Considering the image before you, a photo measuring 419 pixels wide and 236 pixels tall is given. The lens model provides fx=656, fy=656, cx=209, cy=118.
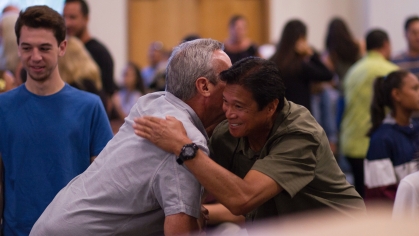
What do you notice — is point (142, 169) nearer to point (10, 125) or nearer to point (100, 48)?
point (10, 125)

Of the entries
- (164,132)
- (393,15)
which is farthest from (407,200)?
(393,15)

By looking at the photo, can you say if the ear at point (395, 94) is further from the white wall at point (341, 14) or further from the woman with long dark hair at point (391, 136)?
the white wall at point (341, 14)

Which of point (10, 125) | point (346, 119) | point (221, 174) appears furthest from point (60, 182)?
point (346, 119)

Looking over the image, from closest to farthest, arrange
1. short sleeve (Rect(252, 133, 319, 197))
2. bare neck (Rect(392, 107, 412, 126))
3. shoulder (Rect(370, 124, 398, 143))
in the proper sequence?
short sleeve (Rect(252, 133, 319, 197)) < shoulder (Rect(370, 124, 398, 143)) < bare neck (Rect(392, 107, 412, 126))

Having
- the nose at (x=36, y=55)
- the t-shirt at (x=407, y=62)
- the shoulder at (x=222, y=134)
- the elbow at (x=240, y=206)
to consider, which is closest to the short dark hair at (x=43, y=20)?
the nose at (x=36, y=55)

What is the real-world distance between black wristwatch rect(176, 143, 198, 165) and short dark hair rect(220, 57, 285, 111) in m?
0.29

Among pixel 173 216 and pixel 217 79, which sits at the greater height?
pixel 217 79

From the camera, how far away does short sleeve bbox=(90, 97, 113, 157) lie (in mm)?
2799

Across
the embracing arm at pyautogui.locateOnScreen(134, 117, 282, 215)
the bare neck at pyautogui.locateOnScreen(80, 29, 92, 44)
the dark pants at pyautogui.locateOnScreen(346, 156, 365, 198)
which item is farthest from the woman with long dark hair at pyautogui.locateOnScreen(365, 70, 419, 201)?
the bare neck at pyautogui.locateOnScreen(80, 29, 92, 44)

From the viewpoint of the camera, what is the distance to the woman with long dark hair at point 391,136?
365cm

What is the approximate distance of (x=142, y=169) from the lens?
84.2 inches

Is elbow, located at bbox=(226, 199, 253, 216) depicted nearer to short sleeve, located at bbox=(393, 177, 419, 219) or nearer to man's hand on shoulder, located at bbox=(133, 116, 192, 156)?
man's hand on shoulder, located at bbox=(133, 116, 192, 156)

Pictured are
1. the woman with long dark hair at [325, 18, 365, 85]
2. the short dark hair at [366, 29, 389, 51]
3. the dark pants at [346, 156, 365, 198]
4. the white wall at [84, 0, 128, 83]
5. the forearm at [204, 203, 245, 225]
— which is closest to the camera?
the forearm at [204, 203, 245, 225]

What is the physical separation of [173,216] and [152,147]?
0.82 ft
